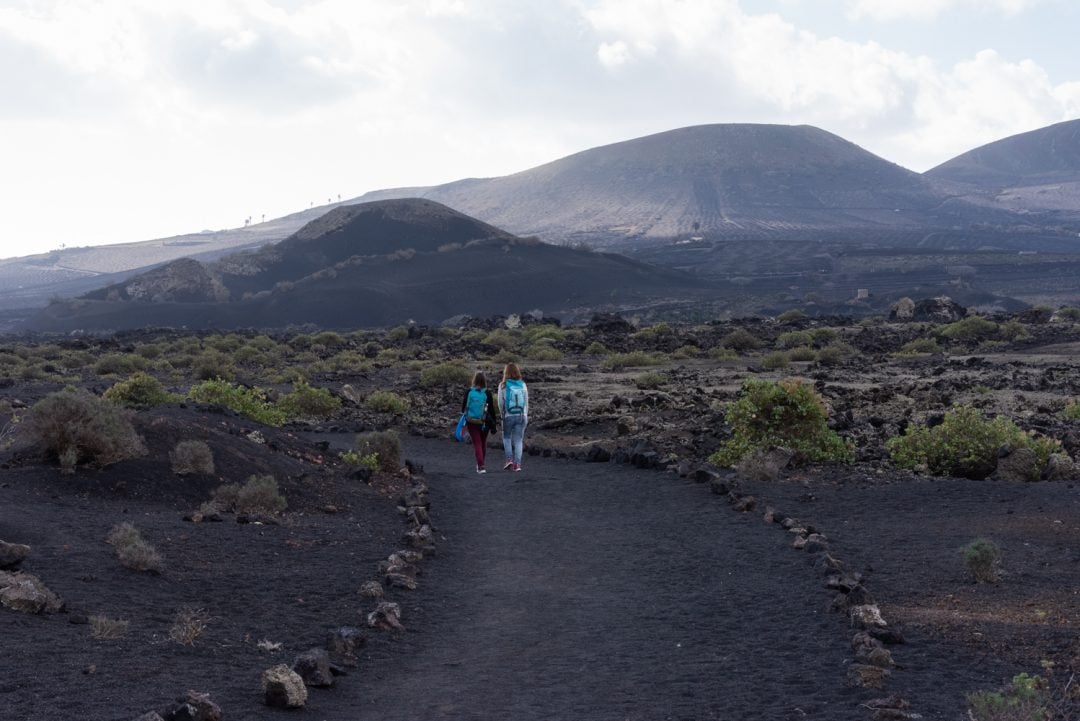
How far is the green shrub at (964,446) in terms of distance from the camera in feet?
43.4

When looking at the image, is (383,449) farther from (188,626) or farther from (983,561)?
(983,561)

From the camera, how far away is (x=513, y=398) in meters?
15.4

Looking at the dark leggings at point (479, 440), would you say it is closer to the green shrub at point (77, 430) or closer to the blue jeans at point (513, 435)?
the blue jeans at point (513, 435)

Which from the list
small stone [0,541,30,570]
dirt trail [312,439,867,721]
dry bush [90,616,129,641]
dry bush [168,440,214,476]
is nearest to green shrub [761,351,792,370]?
dirt trail [312,439,867,721]

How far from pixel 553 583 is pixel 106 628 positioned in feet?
13.1

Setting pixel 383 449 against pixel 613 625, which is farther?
pixel 383 449

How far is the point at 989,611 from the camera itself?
7.57m

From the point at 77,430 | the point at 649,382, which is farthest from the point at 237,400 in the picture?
the point at 649,382

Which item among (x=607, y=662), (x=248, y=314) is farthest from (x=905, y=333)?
(x=248, y=314)

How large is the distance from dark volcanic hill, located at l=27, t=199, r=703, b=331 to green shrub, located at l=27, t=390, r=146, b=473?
7207 cm

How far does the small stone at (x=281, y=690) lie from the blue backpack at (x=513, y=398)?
9602mm

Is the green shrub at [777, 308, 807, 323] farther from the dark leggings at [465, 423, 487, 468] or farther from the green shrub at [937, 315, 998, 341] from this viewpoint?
the dark leggings at [465, 423, 487, 468]

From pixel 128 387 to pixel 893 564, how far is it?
15958mm

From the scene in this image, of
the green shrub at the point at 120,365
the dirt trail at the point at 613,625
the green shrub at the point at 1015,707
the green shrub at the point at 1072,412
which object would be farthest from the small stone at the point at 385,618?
the green shrub at the point at 120,365
